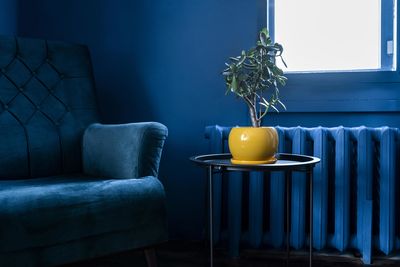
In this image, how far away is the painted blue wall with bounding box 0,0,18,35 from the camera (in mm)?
1980

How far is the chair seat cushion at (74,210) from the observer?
41.3 inches

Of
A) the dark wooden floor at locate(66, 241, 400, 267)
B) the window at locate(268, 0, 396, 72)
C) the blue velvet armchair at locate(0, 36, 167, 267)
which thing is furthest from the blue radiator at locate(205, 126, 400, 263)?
the blue velvet armchair at locate(0, 36, 167, 267)

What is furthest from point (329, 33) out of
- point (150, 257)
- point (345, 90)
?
point (150, 257)

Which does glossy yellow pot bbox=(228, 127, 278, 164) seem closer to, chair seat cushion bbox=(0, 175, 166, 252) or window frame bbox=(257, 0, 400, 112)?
chair seat cushion bbox=(0, 175, 166, 252)

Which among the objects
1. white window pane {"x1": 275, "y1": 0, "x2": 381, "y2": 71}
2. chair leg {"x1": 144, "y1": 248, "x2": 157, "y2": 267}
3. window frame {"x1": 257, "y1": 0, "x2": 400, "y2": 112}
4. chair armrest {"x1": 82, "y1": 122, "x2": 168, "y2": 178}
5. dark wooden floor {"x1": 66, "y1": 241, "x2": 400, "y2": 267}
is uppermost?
white window pane {"x1": 275, "y1": 0, "x2": 381, "y2": 71}

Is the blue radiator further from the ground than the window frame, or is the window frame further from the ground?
the window frame

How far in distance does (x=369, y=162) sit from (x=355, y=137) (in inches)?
4.6

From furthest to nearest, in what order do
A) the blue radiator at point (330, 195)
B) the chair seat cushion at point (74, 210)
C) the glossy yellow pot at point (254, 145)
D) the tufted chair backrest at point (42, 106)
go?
1. the blue radiator at point (330, 195)
2. the tufted chair backrest at point (42, 106)
3. the glossy yellow pot at point (254, 145)
4. the chair seat cushion at point (74, 210)

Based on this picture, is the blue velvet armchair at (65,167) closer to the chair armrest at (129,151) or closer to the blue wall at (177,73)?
the chair armrest at (129,151)

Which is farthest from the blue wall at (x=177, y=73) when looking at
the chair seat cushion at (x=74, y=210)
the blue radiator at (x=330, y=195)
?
the chair seat cushion at (x=74, y=210)

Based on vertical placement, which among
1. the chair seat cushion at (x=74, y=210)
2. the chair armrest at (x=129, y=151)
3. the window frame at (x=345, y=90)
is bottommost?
the chair seat cushion at (x=74, y=210)

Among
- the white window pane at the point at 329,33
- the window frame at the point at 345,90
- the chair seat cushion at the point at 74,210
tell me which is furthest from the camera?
the white window pane at the point at 329,33

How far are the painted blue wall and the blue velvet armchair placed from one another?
1.37 feet

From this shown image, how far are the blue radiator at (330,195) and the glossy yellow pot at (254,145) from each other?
1.46ft
